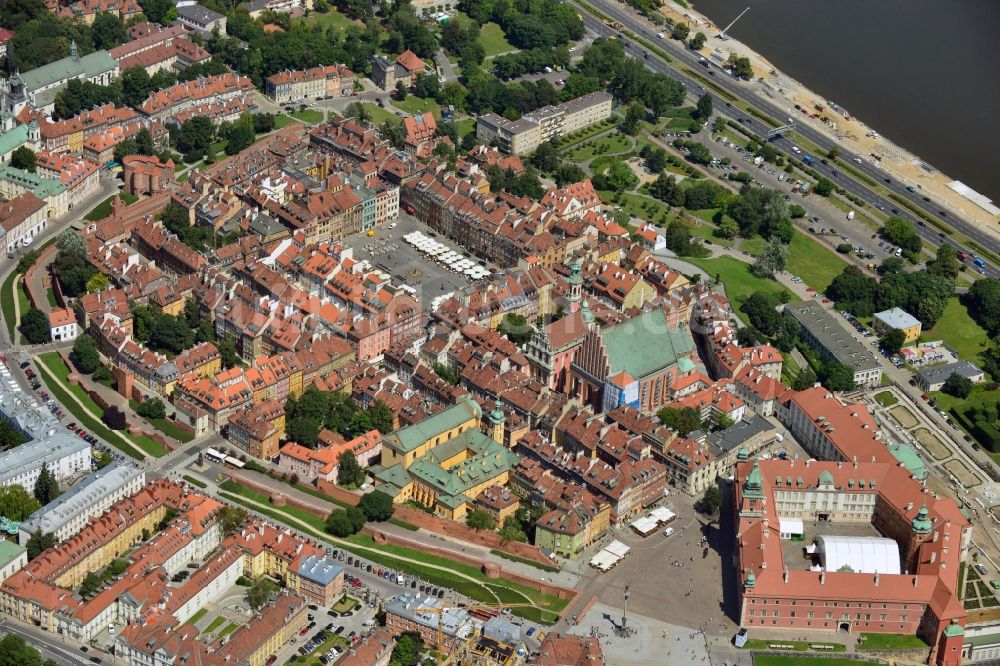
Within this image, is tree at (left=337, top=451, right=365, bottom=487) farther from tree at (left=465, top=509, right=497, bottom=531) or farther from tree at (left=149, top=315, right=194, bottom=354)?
tree at (left=149, top=315, right=194, bottom=354)

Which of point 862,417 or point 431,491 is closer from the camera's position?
point 431,491

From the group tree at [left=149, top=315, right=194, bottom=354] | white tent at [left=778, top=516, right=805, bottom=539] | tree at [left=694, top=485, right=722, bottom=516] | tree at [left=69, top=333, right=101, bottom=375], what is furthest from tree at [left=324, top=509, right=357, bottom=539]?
white tent at [left=778, top=516, right=805, bottom=539]

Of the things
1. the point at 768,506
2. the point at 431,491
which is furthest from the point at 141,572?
the point at 768,506

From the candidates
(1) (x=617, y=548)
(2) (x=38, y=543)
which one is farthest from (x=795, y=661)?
(2) (x=38, y=543)

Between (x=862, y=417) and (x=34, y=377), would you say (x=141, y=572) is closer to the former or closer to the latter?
(x=34, y=377)

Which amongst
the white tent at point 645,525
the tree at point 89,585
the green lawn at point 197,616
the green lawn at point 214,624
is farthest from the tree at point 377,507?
the tree at point 89,585

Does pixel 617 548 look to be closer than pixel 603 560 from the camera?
No

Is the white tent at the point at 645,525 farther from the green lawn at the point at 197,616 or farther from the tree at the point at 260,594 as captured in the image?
the green lawn at the point at 197,616

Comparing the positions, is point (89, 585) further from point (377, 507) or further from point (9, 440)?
point (377, 507)
